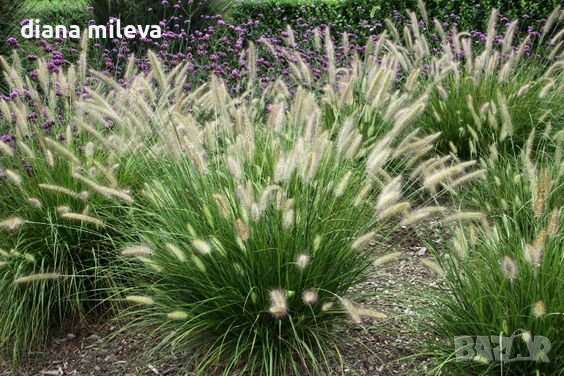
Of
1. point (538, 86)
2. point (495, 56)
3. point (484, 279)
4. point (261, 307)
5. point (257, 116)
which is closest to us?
point (484, 279)

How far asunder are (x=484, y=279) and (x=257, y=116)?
2.28 metres

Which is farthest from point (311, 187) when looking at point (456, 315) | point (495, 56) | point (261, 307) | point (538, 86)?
point (538, 86)

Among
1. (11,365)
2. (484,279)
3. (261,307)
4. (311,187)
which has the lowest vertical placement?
(11,365)

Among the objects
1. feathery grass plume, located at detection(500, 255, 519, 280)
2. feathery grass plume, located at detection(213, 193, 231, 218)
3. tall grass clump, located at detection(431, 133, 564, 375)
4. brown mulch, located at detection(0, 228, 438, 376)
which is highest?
feathery grass plume, located at detection(213, 193, 231, 218)

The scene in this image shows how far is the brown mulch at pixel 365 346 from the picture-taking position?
10.6 ft

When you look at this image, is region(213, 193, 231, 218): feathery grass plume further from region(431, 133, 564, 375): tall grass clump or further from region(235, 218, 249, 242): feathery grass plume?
region(431, 133, 564, 375): tall grass clump

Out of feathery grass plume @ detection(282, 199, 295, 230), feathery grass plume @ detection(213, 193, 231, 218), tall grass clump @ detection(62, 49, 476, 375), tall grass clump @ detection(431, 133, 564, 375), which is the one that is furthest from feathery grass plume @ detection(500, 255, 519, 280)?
feathery grass plume @ detection(213, 193, 231, 218)

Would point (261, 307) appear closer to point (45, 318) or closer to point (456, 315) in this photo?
point (456, 315)

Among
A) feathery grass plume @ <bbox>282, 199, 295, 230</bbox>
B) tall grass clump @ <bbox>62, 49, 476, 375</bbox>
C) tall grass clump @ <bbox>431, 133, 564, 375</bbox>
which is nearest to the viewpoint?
tall grass clump @ <bbox>431, 133, 564, 375</bbox>

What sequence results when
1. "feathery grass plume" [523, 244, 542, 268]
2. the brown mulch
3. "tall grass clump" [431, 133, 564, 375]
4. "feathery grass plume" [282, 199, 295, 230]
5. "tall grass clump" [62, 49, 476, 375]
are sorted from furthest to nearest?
the brown mulch → "tall grass clump" [62, 49, 476, 375] → "feathery grass plume" [282, 199, 295, 230] → "tall grass clump" [431, 133, 564, 375] → "feathery grass plume" [523, 244, 542, 268]

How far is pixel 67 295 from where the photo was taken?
3818 mm

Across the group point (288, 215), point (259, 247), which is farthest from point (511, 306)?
point (259, 247)

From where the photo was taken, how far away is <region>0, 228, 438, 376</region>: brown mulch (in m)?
3.24

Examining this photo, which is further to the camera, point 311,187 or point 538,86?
point 538,86
